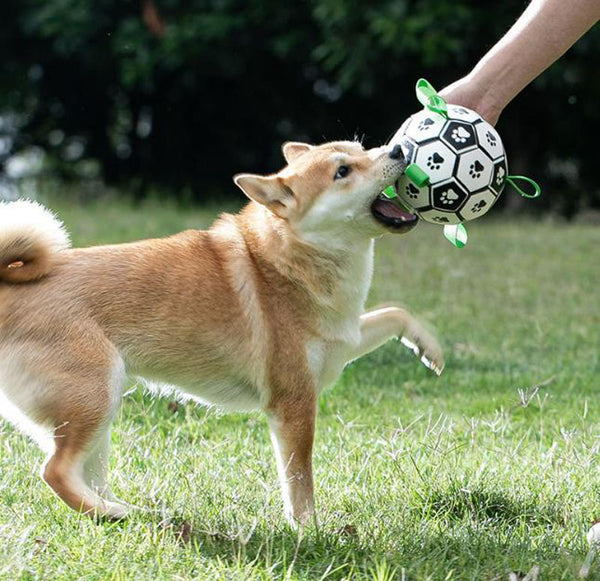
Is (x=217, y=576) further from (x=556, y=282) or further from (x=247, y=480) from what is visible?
(x=556, y=282)

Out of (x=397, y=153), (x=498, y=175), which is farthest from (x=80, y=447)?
(x=498, y=175)

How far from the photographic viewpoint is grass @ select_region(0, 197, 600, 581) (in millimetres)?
2734

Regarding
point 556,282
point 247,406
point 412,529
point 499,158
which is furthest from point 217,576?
point 556,282

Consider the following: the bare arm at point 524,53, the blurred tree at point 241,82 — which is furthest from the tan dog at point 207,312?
the blurred tree at point 241,82

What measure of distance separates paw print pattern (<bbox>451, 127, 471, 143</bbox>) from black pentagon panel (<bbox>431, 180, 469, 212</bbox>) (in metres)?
0.13

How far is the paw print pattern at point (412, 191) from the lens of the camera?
3393 mm

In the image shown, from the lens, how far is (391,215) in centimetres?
339

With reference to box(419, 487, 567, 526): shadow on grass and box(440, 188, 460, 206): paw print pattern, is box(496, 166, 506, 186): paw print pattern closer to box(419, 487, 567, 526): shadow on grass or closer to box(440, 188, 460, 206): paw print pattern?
box(440, 188, 460, 206): paw print pattern

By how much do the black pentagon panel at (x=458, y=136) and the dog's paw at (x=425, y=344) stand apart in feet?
2.45

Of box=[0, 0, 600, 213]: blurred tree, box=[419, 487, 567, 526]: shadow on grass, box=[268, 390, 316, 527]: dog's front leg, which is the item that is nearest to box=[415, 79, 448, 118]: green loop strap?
box=[268, 390, 316, 527]: dog's front leg

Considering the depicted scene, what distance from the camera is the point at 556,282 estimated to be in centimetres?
742

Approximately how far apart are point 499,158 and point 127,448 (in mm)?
1600

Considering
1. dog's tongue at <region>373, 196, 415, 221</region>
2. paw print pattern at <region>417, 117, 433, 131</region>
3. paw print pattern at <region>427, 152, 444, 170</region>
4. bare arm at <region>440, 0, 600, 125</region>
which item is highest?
bare arm at <region>440, 0, 600, 125</region>

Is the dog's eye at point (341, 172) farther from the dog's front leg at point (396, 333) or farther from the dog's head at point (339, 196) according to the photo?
the dog's front leg at point (396, 333)
